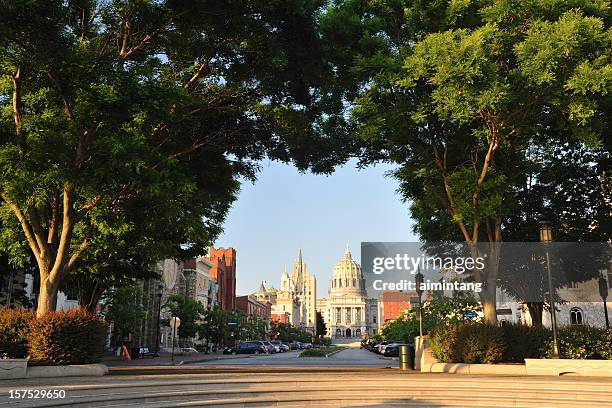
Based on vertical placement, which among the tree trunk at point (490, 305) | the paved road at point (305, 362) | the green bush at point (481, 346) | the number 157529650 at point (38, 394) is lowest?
the paved road at point (305, 362)

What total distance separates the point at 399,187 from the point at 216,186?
25.7ft

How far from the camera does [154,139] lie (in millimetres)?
17312

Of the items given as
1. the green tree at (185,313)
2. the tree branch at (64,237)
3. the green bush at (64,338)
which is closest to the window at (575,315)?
the green tree at (185,313)

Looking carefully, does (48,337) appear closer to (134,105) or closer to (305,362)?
(134,105)

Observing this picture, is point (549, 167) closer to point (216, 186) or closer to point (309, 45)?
point (309, 45)

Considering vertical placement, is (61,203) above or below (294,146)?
below

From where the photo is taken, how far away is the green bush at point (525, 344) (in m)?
18.2

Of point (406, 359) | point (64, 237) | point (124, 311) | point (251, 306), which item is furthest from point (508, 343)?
point (251, 306)

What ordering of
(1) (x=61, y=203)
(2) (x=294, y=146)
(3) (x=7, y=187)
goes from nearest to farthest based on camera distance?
1. (3) (x=7, y=187)
2. (1) (x=61, y=203)
3. (2) (x=294, y=146)

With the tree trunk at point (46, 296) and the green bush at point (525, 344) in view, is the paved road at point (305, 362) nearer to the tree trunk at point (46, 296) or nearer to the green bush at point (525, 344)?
the green bush at point (525, 344)

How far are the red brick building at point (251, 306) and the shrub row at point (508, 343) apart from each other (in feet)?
371

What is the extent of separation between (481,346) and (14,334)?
46.9 feet

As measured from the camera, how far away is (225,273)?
111562 millimetres

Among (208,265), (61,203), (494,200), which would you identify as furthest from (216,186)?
(208,265)
